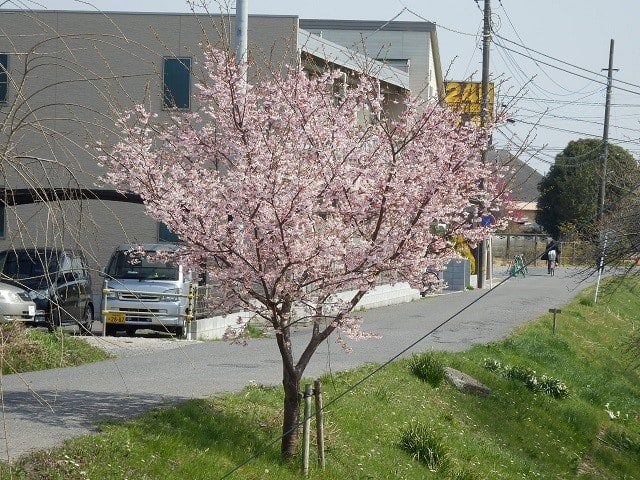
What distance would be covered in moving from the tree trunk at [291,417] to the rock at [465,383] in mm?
6898

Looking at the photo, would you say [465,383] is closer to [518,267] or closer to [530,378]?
[518,267]

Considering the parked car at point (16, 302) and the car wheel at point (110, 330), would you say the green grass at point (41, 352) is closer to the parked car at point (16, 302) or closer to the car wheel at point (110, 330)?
the parked car at point (16, 302)

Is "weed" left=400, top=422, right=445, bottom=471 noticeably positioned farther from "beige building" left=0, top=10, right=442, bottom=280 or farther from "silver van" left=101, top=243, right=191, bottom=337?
"silver van" left=101, top=243, right=191, bottom=337

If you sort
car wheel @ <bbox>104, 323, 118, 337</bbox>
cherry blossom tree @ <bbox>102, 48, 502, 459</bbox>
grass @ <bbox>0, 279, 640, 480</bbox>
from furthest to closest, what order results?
car wheel @ <bbox>104, 323, 118, 337</bbox> < cherry blossom tree @ <bbox>102, 48, 502, 459</bbox> < grass @ <bbox>0, 279, 640, 480</bbox>

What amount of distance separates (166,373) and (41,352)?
165cm

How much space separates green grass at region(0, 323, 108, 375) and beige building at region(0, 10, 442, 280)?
4.88 ft

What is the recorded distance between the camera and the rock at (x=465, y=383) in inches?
704

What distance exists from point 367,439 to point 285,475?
2.26 meters

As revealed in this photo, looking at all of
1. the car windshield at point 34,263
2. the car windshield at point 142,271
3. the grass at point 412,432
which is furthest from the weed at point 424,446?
A: the car windshield at point 142,271

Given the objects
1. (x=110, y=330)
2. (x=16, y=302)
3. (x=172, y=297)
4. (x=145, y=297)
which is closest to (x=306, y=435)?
(x=16, y=302)

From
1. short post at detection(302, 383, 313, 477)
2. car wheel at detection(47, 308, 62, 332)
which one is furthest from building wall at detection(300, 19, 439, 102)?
short post at detection(302, 383, 313, 477)

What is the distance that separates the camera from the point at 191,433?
10.7 meters

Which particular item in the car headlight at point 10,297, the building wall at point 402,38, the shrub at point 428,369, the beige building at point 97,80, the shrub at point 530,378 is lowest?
the shrub at point 530,378

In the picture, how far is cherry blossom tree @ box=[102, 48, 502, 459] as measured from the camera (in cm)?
1048
